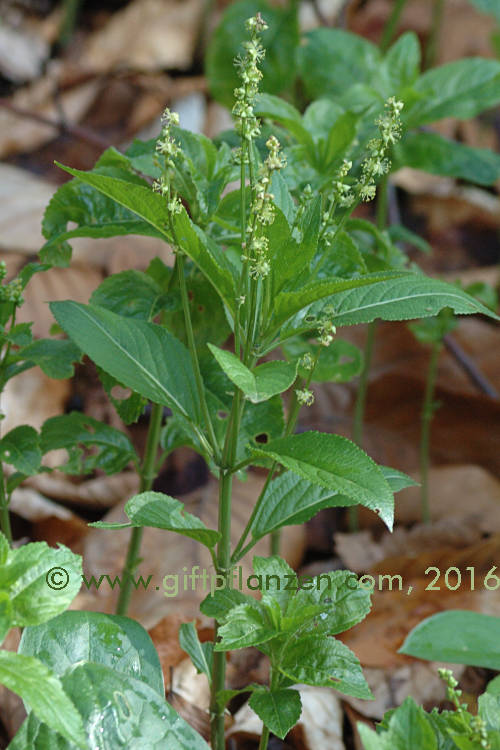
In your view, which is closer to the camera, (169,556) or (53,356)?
(53,356)

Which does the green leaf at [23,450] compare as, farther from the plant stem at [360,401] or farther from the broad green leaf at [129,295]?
the plant stem at [360,401]

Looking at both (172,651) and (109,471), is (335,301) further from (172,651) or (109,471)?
(172,651)

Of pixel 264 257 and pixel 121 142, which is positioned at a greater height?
pixel 121 142

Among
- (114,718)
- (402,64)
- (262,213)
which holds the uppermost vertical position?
(402,64)

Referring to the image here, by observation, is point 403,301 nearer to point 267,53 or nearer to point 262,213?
point 262,213

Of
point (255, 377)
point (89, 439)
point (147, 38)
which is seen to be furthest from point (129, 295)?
point (147, 38)

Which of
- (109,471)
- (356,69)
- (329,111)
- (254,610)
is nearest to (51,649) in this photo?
(254,610)

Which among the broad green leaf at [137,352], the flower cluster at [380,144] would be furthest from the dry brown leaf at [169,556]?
the flower cluster at [380,144]
